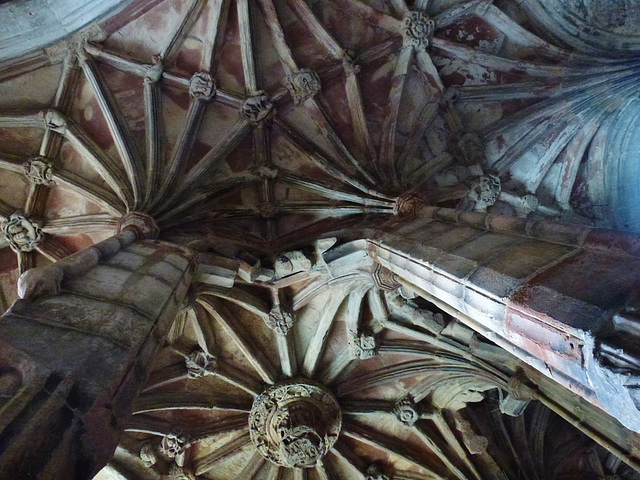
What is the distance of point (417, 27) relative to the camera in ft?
23.8

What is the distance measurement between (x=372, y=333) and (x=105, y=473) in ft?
16.5

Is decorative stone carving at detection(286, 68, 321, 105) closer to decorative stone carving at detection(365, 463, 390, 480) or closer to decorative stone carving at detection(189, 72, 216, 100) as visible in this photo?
decorative stone carving at detection(189, 72, 216, 100)

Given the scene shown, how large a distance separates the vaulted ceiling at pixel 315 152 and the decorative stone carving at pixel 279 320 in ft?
0.36

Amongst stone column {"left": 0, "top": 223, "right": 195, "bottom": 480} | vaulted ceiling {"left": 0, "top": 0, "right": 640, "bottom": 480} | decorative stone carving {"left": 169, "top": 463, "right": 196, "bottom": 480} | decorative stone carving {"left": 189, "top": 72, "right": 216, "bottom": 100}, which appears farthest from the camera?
decorative stone carving {"left": 169, "top": 463, "right": 196, "bottom": 480}

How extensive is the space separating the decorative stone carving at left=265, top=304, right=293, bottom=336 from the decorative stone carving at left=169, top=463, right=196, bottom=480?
3038mm

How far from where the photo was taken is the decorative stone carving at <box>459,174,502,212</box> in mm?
7207

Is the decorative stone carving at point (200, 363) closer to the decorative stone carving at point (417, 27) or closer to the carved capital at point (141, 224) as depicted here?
the carved capital at point (141, 224)

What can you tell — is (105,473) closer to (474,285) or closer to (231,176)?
(231,176)

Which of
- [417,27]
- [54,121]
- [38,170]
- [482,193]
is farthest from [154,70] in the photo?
[482,193]

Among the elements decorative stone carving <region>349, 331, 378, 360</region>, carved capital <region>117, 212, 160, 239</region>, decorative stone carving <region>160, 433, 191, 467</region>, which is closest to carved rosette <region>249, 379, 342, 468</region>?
decorative stone carving <region>349, 331, 378, 360</region>

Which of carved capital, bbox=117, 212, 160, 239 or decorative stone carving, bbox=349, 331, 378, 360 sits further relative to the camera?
decorative stone carving, bbox=349, 331, 378, 360

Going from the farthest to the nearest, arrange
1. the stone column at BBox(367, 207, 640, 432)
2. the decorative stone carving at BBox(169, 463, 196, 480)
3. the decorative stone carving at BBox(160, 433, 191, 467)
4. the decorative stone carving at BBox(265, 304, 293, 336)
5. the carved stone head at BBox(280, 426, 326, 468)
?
the decorative stone carving at BBox(169, 463, 196, 480) < the decorative stone carving at BBox(160, 433, 191, 467) < the decorative stone carving at BBox(265, 304, 293, 336) < the carved stone head at BBox(280, 426, 326, 468) < the stone column at BBox(367, 207, 640, 432)

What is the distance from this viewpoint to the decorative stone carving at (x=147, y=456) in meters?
7.79

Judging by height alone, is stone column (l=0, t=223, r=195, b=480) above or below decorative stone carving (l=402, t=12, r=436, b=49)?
below
